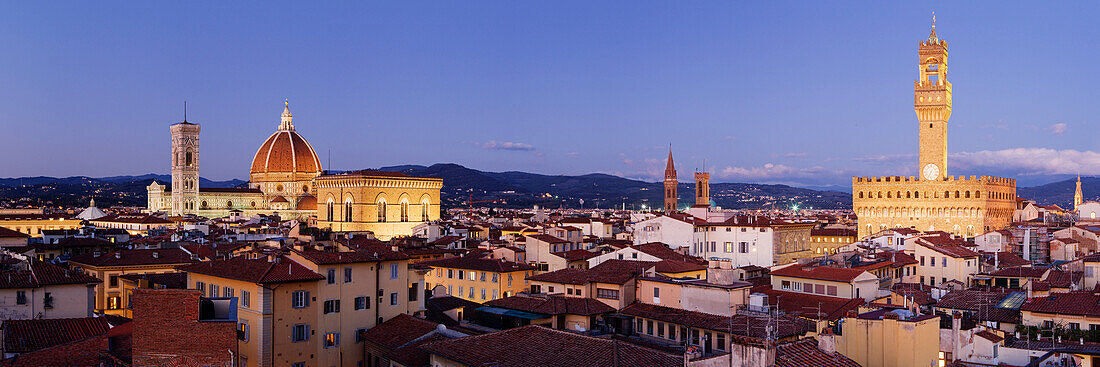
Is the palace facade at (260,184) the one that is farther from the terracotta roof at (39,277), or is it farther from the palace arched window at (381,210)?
the terracotta roof at (39,277)

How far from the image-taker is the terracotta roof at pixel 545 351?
15.8 m

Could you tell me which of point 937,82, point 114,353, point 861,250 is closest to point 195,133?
point 937,82

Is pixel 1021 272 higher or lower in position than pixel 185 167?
lower

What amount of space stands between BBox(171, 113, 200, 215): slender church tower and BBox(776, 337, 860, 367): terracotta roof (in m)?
129

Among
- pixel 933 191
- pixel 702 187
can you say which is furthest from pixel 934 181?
pixel 702 187

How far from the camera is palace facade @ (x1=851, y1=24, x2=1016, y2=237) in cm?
7019

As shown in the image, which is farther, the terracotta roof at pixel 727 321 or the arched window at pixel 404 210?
the arched window at pixel 404 210

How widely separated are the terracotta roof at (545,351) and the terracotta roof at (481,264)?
17.6m

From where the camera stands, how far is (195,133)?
442 ft

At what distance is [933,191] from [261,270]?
208ft

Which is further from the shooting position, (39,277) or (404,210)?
(404,210)

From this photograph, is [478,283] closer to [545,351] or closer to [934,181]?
[545,351]

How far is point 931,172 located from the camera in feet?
242

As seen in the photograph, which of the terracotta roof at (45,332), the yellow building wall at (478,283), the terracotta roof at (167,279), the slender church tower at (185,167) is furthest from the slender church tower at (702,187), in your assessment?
the terracotta roof at (45,332)
